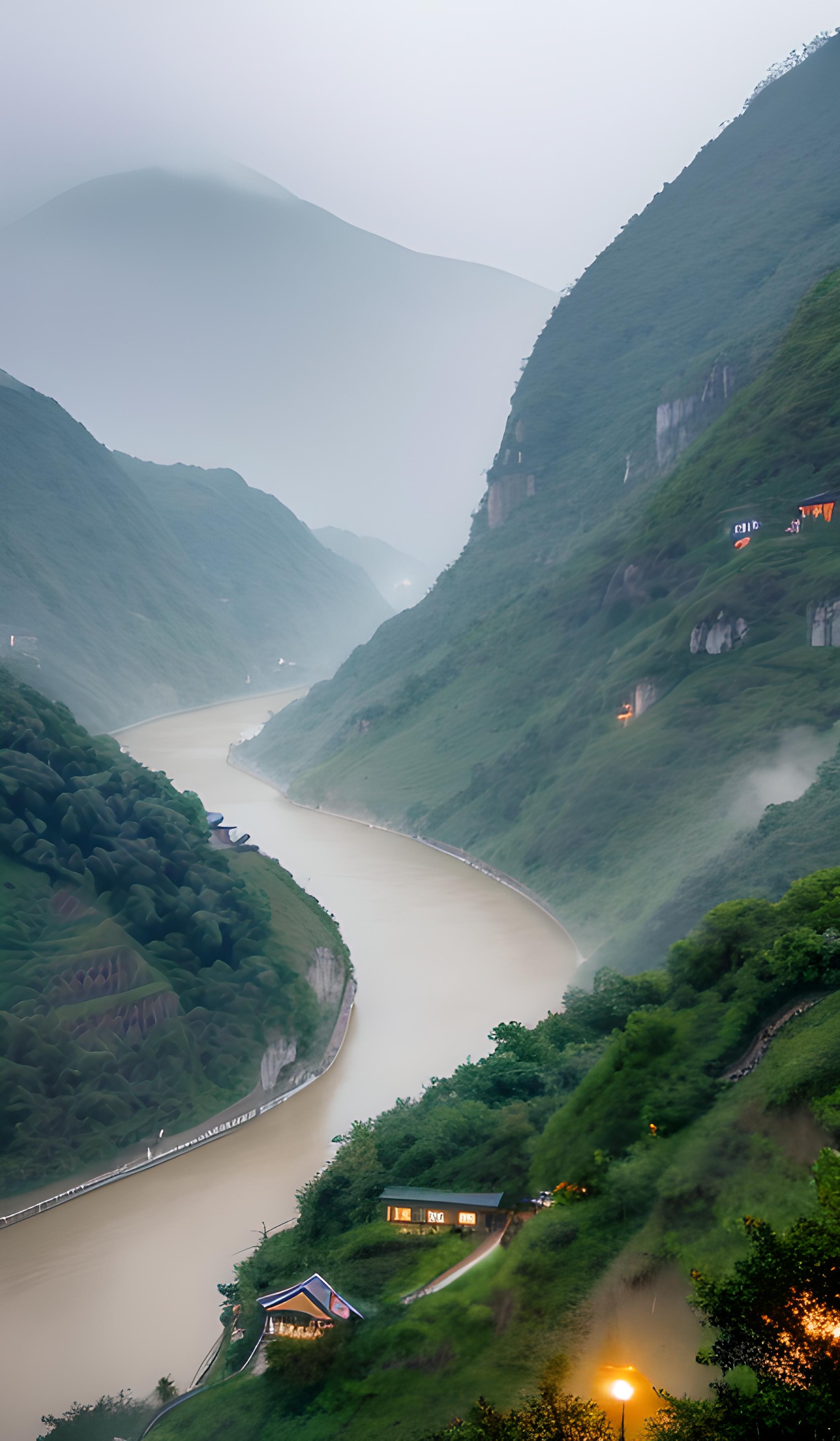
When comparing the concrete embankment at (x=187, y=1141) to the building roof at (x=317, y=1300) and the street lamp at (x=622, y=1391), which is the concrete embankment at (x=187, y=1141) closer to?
the building roof at (x=317, y=1300)

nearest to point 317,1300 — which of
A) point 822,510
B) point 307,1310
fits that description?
point 307,1310

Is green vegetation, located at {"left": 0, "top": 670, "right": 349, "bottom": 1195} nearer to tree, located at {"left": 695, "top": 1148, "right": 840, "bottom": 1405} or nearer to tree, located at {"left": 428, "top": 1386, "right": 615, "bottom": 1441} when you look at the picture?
tree, located at {"left": 428, "top": 1386, "right": 615, "bottom": 1441}

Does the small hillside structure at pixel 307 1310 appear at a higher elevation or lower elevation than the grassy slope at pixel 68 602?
lower

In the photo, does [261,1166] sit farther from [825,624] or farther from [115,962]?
[825,624]

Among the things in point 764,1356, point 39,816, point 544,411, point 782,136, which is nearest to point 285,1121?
point 39,816

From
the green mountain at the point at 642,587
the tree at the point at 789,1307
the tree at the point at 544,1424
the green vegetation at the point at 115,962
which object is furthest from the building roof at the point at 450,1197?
the green mountain at the point at 642,587

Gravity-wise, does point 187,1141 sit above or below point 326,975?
below

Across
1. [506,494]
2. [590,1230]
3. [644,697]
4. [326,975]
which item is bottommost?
[326,975]

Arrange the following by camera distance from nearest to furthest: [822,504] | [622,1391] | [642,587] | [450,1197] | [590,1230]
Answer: [622,1391], [590,1230], [450,1197], [822,504], [642,587]
